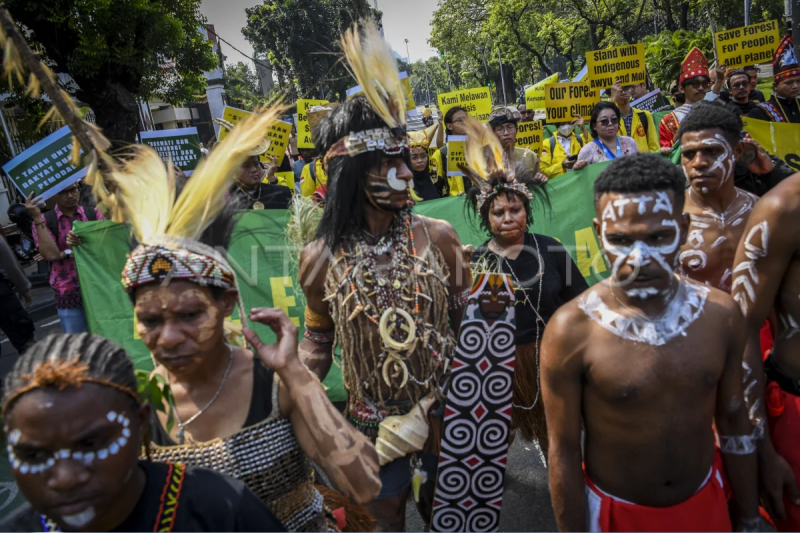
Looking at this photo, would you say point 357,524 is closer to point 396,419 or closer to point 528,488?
point 396,419

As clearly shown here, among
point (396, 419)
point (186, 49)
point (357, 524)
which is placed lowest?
point (357, 524)

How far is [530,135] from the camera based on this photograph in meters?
6.71

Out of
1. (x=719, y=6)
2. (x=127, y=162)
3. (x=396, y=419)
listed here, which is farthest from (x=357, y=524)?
(x=719, y=6)

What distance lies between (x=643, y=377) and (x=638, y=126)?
5.76 meters

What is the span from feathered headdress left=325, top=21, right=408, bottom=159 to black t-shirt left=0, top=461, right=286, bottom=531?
62.3 inches

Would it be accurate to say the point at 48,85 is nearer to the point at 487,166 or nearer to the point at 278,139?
the point at 487,166

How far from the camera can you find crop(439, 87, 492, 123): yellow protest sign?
7730mm

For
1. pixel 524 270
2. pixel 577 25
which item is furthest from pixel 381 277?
pixel 577 25

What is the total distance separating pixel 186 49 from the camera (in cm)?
1565

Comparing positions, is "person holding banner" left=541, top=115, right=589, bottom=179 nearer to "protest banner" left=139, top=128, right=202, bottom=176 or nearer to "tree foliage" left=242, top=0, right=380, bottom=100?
"protest banner" left=139, top=128, right=202, bottom=176

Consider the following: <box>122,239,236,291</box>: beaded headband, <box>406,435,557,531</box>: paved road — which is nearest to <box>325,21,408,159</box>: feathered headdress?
<box>122,239,236,291</box>: beaded headband

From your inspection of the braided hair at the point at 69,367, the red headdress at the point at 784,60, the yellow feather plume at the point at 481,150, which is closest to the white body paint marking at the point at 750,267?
the yellow feather plume at the point at 481,150

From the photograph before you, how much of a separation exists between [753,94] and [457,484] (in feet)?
24.4

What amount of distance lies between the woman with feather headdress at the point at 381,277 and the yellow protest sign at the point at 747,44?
21.6 feet
